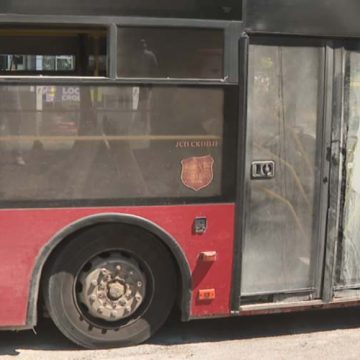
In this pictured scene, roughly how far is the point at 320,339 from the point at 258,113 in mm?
1720

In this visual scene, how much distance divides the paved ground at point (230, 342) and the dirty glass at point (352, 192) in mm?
467

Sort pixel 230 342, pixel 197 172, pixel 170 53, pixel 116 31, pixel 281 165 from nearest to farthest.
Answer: pixel 116 31, pixel 170 53, pixel 197 172, pixel 281 165, pixel 230 342

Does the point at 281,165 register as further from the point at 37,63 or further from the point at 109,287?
the point at 37,63

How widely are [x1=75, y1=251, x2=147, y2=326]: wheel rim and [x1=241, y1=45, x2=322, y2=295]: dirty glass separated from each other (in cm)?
75

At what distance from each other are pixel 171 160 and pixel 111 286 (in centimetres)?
94

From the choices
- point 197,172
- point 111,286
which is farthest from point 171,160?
point 111,286

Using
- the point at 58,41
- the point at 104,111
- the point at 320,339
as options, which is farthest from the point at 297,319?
the point at 58,41

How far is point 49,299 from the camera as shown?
4324 mm

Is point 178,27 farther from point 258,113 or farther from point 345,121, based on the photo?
point 345,121

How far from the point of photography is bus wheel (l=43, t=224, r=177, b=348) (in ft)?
14.2

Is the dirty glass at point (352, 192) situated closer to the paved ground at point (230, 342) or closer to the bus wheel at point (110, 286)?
the paved ground at point (230, 342)

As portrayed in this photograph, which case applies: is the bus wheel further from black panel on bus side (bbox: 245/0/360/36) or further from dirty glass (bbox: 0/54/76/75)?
black panel on bus side (bbox: 245/0/360/36)

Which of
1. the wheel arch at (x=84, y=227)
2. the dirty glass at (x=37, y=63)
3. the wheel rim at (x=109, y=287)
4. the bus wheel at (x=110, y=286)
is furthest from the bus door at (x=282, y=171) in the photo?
the dirty glass at (x=37, y=63)

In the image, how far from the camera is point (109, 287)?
14.5ft
